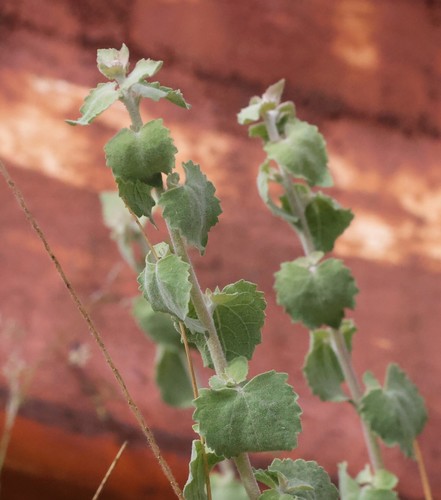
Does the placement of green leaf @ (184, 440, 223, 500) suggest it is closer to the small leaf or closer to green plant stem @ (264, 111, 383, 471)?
the small leaf

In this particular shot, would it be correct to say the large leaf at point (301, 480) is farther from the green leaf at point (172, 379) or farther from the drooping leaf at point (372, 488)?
the green leaf at point (172, 379)

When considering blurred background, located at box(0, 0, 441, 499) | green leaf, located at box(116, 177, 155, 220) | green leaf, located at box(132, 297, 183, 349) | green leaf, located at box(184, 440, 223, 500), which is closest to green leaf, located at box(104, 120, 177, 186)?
green leaf, located at box(116, 177, 155, 220)

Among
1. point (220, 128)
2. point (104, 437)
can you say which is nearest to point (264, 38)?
point (220, 128)

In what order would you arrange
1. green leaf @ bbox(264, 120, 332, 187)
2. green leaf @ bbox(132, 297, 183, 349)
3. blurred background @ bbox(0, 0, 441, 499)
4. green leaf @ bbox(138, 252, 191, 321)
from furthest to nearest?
blurred background @ bbox(0, 0, 441, 499), green leaf @ bbox(132, 297, 183, 349), green leaf @ bbox(264, 120, 332, 187), green leaf @ bbox(138, 252, 191, 321)

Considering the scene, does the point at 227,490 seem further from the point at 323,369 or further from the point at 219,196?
the point at 219,196

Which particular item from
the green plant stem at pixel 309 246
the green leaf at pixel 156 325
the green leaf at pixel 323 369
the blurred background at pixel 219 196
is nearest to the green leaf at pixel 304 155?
the green plant stem at pixel 309 246
